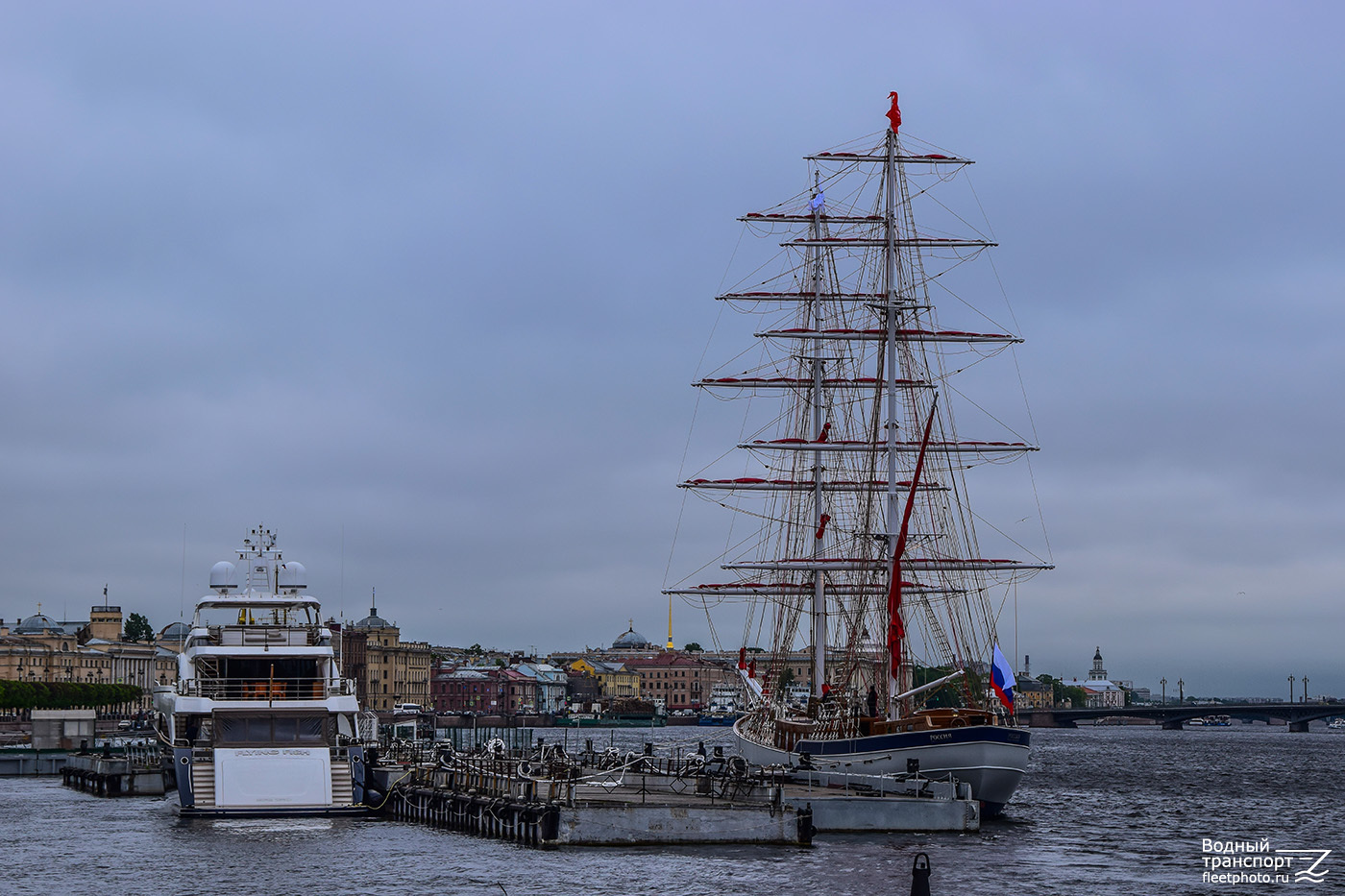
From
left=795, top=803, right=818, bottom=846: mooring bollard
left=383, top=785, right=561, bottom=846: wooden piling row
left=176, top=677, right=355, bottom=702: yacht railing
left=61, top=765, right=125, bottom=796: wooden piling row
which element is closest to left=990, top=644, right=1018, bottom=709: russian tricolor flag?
left=795, top=803, right=818, bottom=846: mooring bollard

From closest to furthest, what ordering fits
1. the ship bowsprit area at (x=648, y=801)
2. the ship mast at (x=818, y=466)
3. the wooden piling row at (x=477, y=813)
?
1. the ship bowsprit area at (x=648, y=801)
2. the wooden piling row at (x=477, y=813)
3. the ship mast at (x=818, y=466)

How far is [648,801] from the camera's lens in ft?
165

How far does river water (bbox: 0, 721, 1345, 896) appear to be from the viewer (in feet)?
141

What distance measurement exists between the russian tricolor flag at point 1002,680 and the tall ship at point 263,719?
22.8 m

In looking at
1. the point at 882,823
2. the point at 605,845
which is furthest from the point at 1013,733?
the point at 605,845

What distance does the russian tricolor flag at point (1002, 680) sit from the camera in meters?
62.1

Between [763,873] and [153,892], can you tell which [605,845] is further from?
[153,892]

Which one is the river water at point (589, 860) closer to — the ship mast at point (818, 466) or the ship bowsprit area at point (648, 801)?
the ship bowsprit area at point (648, 801)

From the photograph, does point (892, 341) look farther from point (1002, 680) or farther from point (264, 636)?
point (264, 636)

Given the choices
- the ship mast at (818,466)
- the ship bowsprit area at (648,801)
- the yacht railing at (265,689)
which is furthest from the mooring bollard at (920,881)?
the ship mast at (818,466)

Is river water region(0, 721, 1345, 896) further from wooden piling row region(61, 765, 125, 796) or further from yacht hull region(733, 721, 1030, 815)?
wooden piling row region(61, 765, 125, 796)

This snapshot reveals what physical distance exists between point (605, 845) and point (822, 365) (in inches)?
1836

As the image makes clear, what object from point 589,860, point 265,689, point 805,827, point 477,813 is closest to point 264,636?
point 265,689

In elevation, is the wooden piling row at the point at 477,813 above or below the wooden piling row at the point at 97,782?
above
